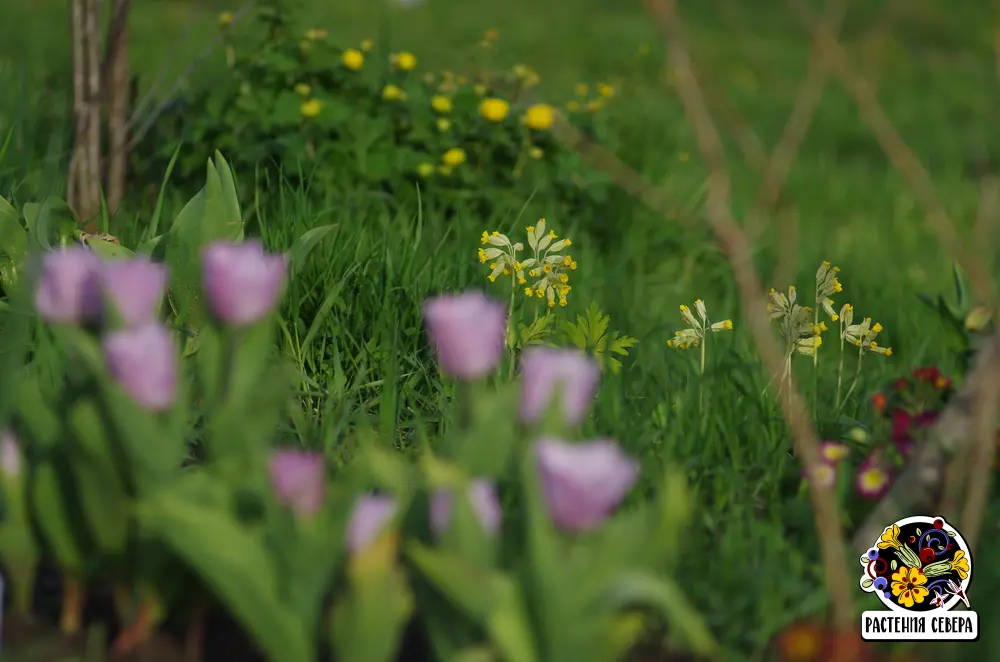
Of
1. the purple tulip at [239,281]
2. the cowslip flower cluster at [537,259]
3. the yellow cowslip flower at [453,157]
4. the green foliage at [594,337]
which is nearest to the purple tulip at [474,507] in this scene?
the purple tulip at [239,281]

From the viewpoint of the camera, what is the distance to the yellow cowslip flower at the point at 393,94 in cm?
358

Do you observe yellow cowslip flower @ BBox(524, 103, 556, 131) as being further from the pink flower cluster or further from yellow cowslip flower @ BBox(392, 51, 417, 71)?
the pink flower cluster

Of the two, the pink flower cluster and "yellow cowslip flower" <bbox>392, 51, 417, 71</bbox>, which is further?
"yellow cowslip flower" <bbox>392, 51, 417, 71</bbox>

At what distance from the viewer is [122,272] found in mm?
1509

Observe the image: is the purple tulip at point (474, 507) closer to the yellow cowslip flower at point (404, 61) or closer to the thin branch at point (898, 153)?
the thin branch at point (898, 153)

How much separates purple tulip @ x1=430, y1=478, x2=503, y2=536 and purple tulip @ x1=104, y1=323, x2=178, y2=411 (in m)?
0.37

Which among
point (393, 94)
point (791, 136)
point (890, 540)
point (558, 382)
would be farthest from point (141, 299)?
point (393, 94)

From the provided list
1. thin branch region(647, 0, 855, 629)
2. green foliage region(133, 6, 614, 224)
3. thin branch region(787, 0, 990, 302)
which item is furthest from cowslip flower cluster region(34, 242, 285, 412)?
green foliage region(133, 6, 614, 224)

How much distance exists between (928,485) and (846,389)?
1.05m

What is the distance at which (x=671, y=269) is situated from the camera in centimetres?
398

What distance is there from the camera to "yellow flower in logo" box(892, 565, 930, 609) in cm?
172

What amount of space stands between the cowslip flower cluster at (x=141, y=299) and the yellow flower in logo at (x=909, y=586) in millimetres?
1012

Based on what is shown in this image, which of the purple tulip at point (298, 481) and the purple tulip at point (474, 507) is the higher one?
the purple tulip at point (298, 481)

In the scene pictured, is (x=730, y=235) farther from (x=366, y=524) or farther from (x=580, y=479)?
(x=366, y=524)
